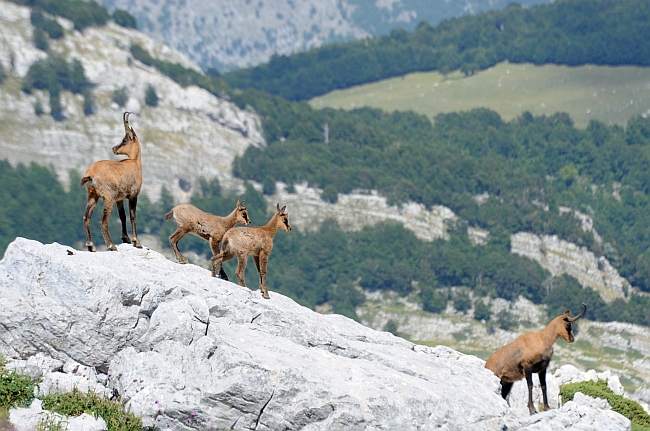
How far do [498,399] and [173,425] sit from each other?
9.77m

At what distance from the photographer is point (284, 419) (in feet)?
109

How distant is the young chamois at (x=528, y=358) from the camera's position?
40.1 metres

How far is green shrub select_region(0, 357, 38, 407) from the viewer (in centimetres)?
3241

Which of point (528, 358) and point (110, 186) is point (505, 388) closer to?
point (528, 358)

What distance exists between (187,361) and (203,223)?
7.71 metres

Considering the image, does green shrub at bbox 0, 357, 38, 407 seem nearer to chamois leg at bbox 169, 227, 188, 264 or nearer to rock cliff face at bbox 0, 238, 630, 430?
rock cliff face at bbox 0, 238, 630, 430

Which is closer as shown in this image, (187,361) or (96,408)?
(96,408)

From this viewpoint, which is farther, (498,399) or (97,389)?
(498,399)

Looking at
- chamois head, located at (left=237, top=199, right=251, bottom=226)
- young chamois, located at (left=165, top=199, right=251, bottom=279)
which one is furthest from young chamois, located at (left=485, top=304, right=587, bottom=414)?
young chamois, located at (left=165, top=199, right=251, bottom=279)

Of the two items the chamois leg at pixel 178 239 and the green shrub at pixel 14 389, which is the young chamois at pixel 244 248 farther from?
the green shrub at pixel 14 389

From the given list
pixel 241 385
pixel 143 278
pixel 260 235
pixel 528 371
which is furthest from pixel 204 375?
pixel 528 371

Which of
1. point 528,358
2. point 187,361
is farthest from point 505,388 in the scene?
point 187,361

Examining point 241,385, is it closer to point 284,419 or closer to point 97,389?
point 284,419

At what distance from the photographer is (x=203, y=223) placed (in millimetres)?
40281
